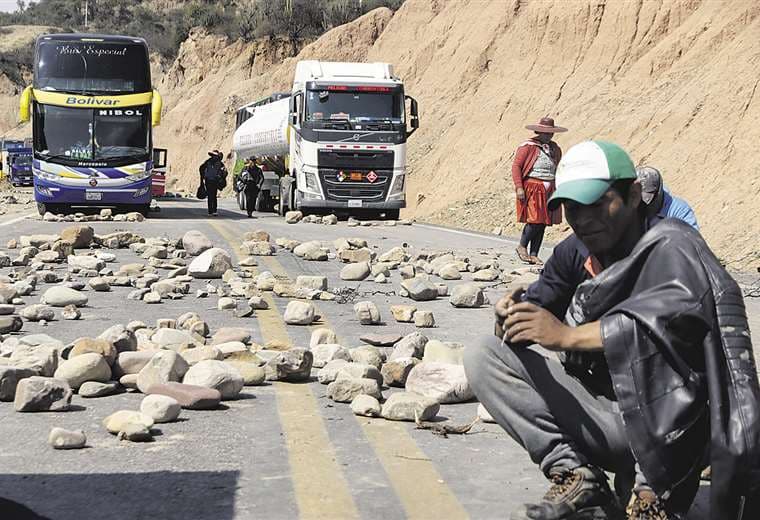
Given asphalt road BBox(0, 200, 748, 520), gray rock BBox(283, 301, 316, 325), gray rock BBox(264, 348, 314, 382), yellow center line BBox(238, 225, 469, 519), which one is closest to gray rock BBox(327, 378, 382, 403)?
asphalt road BBox(0, 200, 748, 520)

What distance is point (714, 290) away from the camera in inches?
146

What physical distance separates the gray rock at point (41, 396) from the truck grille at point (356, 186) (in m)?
22.4

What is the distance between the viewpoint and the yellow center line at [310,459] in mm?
4410

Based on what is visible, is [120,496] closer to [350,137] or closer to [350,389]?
[350,389]

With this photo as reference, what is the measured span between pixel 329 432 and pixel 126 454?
968 mm

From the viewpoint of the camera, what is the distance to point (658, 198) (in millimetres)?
6738

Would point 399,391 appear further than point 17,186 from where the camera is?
No

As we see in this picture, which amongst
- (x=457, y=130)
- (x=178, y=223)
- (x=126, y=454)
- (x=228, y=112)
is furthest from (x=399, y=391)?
(x=228, y=112)

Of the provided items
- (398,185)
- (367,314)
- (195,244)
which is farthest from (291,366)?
(398,185)

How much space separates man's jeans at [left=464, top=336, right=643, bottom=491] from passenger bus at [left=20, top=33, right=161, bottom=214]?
2461 centimetres

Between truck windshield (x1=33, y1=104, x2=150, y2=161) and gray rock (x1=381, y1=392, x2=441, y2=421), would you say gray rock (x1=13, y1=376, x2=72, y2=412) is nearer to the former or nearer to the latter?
gray rock (x1=381, y1=392, x2=441, y2=421)

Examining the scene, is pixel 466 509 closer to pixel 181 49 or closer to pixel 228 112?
pixel 228 112

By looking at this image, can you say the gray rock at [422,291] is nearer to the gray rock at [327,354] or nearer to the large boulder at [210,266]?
the large boulder at [210,266]

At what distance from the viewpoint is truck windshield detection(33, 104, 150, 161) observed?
27641 mm
